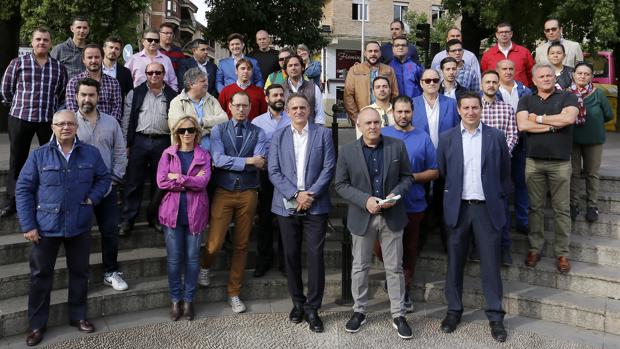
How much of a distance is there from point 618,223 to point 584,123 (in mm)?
1146

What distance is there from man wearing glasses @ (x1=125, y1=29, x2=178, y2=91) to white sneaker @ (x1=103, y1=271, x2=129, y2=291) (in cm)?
238

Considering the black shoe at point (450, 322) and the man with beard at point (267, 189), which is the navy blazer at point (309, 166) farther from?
the black shoe at point (450, 322)

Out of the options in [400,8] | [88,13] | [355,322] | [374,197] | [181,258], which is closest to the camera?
[374,197]

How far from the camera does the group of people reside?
4.78m

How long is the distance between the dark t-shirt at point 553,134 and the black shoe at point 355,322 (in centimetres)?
238

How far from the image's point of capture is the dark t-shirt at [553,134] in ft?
17.9

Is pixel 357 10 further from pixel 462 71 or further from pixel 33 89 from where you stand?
pixel 33 89

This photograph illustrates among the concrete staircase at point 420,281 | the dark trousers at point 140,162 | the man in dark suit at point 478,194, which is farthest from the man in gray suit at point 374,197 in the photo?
the dark trousers at point 140,162

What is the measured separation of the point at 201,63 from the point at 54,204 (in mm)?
3363

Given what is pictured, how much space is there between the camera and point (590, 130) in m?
6.17

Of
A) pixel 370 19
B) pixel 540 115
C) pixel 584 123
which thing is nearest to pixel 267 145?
pixel 540 115

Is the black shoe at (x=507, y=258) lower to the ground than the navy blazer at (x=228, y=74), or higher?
lower

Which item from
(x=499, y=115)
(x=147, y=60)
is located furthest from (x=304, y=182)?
(x=147, y=60)

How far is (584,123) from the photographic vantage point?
618 cm
